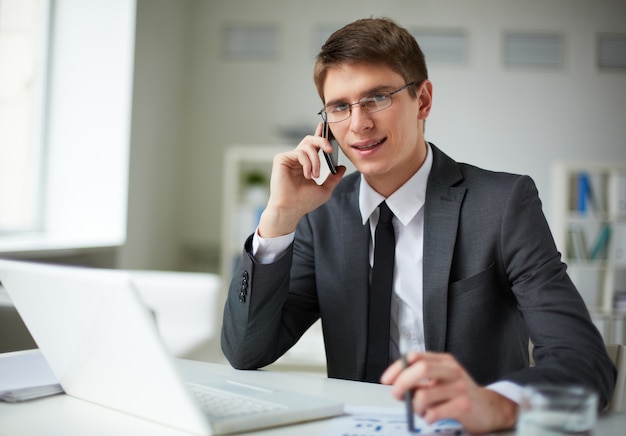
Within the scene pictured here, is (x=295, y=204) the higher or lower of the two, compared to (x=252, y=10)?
lower

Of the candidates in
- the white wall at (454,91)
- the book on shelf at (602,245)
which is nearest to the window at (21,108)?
the white wall at (454,91)

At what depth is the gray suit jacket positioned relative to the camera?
1.38 metres

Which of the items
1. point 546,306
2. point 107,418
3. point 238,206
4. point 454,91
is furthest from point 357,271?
point 454,91

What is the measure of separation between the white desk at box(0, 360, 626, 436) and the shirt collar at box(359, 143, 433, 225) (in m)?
0.47

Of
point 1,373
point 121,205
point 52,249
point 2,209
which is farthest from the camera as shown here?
A: point 121,205

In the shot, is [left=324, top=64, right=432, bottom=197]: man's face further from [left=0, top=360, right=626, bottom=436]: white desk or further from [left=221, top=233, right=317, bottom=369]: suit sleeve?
[left=0, top=360, right=626, bottom=436]: white desk

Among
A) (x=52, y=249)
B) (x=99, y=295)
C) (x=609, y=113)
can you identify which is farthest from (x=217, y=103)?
(x=99, y=295)

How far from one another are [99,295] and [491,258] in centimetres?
88

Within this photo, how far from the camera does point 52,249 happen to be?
3209 millimetres

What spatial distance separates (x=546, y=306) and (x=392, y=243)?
396 millimetres

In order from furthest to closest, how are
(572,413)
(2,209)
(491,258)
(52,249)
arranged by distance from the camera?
(2,209)
(52,249)
(491,258)
(572,413)

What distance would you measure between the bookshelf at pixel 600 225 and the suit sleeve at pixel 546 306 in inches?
153

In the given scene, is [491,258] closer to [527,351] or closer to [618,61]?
[527,351]

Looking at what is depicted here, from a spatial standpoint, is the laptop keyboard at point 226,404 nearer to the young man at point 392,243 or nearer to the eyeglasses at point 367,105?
the young man at point 392,243
